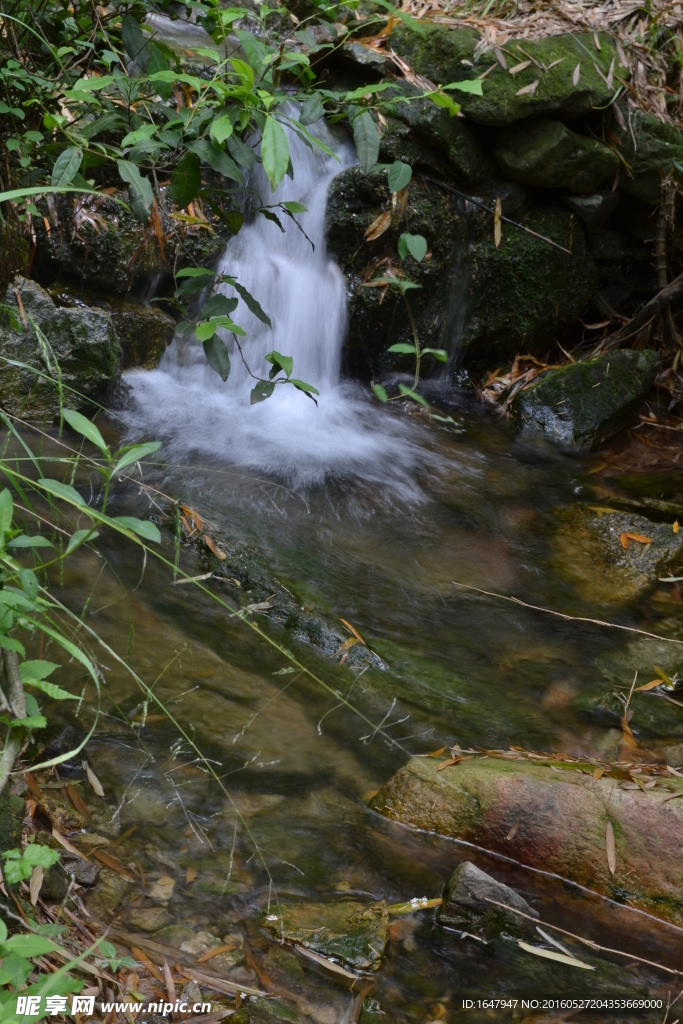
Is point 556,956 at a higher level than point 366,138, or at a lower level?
lower

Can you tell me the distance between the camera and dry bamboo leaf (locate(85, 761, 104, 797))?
2146 mm

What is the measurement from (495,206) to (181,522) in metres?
4.12

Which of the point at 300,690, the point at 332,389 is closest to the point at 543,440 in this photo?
the point at 332,389

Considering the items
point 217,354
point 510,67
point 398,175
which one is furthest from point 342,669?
point 510,67

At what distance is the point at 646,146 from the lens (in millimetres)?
6262

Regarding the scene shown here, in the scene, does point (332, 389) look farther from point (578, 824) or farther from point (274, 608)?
point (578, 824)

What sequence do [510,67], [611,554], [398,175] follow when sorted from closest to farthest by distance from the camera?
[398,175], [611,554], [510,67]

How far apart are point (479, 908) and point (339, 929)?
13.9 inches

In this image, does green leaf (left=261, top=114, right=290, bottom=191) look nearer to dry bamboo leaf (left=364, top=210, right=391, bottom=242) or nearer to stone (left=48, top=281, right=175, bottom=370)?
stone (left=48, top=281, right=175, bottom=370)

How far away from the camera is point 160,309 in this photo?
5559 millimetres

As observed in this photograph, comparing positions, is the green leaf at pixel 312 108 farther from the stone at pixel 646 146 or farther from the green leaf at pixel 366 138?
the stone at pixel 646 146

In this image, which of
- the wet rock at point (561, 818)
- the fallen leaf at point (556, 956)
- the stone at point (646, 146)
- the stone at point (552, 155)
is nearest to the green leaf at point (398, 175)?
the wet rock at point (561, 818)

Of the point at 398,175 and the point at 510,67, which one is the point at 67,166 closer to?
the point at 398,175

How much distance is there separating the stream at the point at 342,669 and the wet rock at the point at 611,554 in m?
0.05
